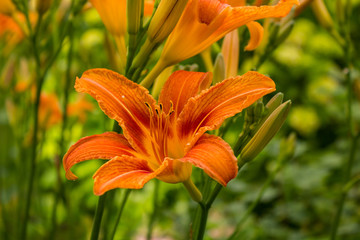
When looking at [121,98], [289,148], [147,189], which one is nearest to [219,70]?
[121,98]

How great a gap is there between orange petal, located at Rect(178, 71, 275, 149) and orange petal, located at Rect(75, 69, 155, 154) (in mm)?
65

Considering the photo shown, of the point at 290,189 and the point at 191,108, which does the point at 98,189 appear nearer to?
the point at 191,108

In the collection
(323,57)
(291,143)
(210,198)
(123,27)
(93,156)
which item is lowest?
(323,57)

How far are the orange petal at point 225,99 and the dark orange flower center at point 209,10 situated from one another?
9 cm

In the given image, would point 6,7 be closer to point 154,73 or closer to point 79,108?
point 154,73

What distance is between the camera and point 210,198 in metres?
0.62

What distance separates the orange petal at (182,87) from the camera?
62cm

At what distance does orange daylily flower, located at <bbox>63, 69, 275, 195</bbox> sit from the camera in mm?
497

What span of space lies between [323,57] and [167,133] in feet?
9.16

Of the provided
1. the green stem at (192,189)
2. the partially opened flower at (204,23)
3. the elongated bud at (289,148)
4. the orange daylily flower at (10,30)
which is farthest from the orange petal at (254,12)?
the orange daylily flower at (10,30)

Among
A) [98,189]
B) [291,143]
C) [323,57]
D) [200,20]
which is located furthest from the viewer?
[323,57]

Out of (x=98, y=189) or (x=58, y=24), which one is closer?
(x=98, y=189)

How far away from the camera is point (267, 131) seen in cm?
62

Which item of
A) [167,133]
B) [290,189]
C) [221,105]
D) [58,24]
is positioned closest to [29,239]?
[58,24]
